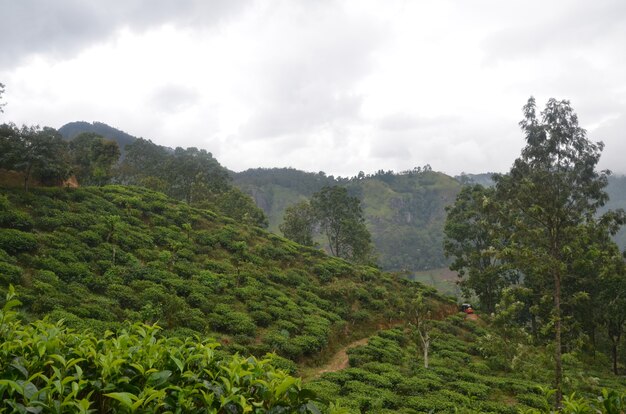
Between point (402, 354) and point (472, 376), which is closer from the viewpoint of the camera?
point (472, 376)

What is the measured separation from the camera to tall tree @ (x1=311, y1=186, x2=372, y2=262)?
2035 inches

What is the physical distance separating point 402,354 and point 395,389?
16.8 feet

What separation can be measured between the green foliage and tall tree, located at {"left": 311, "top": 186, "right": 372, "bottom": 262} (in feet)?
157

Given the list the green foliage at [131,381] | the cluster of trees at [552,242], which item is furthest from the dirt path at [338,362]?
the green foliage at [131,381]

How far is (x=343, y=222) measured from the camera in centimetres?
5078

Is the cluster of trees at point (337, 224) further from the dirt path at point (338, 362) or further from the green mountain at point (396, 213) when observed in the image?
the green mountain at point (396, 213)

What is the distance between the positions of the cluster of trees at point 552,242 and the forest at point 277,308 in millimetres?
112

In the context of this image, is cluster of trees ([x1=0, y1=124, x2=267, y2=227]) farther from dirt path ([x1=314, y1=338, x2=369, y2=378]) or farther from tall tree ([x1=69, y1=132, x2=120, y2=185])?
dirt path ([x1=314, y1=338, x2=369, y2=378])

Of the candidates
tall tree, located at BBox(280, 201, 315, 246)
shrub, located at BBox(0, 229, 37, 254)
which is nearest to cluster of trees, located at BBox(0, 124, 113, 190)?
shrub, located at BBox(0, 229, 37, 254)

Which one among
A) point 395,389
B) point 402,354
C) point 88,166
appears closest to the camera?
point 395,389

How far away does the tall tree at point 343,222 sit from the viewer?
51.7m

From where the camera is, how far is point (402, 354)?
19203 millimetres

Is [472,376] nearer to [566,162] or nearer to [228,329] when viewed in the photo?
[228,329]

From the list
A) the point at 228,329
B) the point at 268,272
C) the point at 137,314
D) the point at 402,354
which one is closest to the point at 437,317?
the point at 402,354
